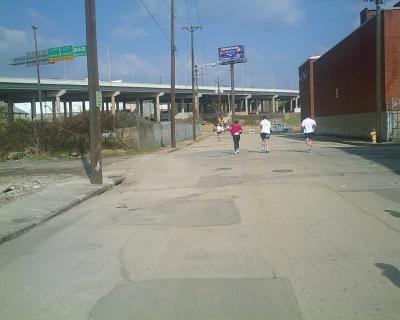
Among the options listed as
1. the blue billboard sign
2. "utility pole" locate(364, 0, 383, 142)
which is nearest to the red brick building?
"utility pole" locate(364, 0, 383, 142)

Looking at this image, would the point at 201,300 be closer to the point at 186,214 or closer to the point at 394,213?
the point at 186,214

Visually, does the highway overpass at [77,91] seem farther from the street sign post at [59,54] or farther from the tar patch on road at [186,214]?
the tar patch on road at [186,214]

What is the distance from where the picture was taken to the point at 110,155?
31.8m

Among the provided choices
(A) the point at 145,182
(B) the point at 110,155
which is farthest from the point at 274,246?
(B) the point at 110,155

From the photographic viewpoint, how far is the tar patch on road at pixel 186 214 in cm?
1011

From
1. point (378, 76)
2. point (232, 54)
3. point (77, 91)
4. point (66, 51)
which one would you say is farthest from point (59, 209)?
point (232, 54)

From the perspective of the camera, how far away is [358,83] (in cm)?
4372

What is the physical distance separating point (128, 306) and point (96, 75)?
1204cm

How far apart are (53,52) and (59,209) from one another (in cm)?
4251

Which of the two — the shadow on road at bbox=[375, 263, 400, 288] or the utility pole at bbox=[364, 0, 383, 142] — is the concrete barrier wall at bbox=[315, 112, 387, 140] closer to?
the utility pole at bbox=[364, 0, 383, 142]

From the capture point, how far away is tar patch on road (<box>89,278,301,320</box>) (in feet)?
17.2

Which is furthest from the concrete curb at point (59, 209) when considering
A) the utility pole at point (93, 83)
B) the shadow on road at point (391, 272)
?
the shadow on road at point (391, 272)

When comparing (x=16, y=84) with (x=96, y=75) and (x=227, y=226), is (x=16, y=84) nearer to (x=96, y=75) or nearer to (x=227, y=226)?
(x=96, y=75)

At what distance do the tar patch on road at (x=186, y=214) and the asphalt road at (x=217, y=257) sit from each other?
0.02 m
